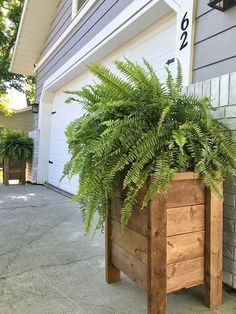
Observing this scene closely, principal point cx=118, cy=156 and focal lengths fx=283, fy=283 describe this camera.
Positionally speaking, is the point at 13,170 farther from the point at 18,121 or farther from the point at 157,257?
the point at 18,121

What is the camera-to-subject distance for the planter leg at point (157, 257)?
1.32 meters

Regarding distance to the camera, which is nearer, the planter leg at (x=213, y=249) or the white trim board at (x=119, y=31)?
the planter leg at (x=213, y=249)

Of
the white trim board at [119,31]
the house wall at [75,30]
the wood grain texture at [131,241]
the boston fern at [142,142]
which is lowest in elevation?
the wood grain texture at [131,241]

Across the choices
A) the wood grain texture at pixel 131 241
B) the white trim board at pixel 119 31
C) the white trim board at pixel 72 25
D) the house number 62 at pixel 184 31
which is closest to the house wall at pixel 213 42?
the house number 62 at pixel 184 31

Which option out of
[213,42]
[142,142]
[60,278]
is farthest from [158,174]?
[213,42]

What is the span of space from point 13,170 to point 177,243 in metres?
5.61

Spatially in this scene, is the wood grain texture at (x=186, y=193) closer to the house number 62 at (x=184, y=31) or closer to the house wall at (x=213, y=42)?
the house wall at (x=213, y=42)

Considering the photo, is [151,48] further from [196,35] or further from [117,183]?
[117,183]

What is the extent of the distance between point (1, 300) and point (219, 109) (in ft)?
5.55

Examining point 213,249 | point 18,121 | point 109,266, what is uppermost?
point 18,121

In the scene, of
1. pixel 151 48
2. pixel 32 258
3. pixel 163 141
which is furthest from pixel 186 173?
pixel 151 48

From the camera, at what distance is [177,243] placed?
1425mm

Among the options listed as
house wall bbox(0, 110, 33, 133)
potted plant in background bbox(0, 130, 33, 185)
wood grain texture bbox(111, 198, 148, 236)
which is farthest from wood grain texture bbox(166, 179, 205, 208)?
house wall bbox(0, 110, 33, 133)

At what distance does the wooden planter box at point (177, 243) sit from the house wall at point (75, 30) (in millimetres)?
2502
